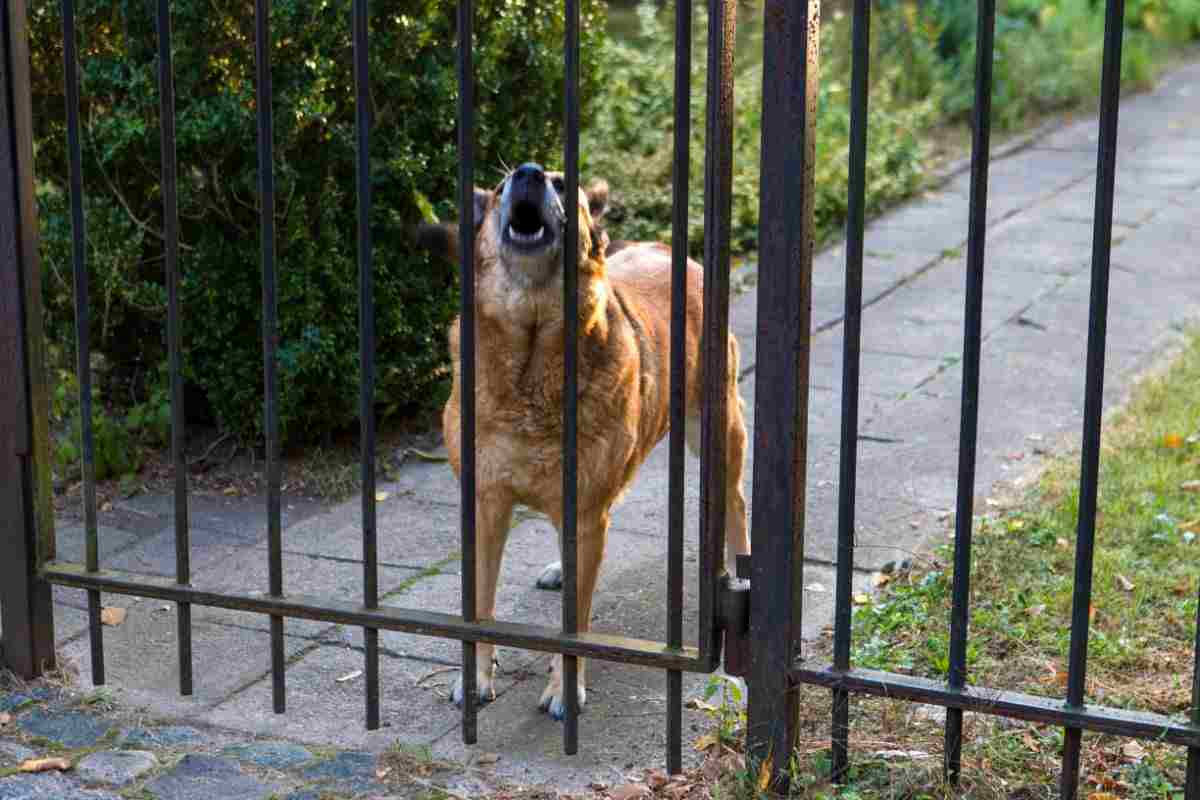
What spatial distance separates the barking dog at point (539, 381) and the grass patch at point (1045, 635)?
2.31 ft

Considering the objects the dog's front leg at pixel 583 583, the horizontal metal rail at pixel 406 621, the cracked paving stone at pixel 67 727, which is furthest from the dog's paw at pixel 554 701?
the cracked paving stone at pixel 67 727

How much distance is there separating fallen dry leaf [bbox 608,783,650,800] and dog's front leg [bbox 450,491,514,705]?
2.26 ft

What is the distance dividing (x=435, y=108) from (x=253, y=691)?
2616 mm

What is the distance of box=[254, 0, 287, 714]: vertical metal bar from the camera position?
366cm

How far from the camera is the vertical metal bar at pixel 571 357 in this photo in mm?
3373

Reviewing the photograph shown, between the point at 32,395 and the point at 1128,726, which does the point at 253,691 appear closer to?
the point at 32,395

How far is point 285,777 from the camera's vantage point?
379cm

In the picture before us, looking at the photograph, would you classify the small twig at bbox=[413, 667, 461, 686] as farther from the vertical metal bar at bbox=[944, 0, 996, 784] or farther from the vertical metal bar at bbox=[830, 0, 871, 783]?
the vertical metal bar at bbox=[944, 0, 996, 784]

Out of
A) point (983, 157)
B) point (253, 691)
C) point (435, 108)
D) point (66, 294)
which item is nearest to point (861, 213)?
point (983, 157)

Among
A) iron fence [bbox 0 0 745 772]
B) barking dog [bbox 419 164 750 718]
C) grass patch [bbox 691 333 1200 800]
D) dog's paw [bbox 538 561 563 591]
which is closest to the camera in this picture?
iron fence [bbox 0 0 745 772]

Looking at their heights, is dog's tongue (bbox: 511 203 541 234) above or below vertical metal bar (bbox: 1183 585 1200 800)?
above

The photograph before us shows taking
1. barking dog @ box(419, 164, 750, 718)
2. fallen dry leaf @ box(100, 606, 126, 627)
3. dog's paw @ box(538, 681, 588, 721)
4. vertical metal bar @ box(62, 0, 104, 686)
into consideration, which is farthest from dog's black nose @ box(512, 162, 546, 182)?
fallen dry leaf @ box(100, 606, 126, 627)

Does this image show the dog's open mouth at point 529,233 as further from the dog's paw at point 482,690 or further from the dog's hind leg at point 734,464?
the dog's paw at point 482,690

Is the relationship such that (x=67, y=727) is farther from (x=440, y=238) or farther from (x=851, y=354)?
(x=851, y=354)
